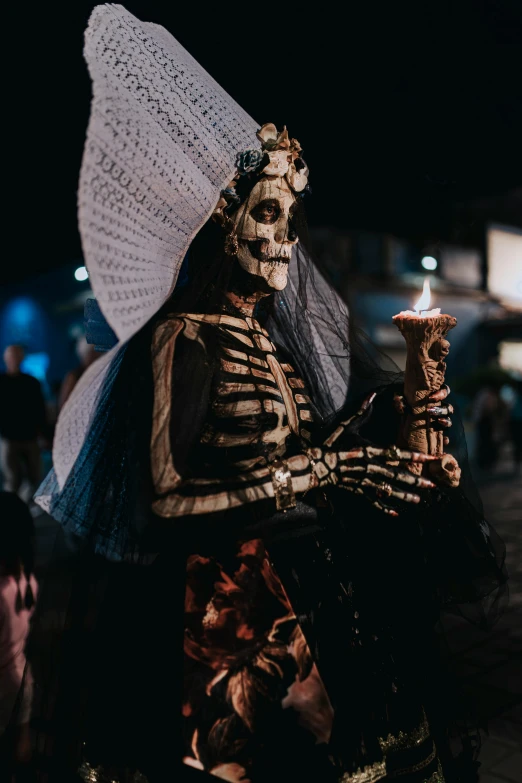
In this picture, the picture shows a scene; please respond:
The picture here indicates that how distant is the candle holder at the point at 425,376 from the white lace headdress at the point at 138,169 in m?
0.65

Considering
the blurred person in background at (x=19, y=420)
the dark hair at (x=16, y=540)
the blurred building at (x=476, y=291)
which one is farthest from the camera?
the blurred building at (x=476, y=291)

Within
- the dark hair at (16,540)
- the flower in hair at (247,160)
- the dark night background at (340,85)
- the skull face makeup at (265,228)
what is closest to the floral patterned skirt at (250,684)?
the skull face makeup at (265,228)

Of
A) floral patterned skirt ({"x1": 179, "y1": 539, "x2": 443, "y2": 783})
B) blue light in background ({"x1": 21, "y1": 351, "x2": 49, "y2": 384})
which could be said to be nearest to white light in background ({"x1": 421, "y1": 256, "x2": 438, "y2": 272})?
floral patterned skirt ({"x1": 179, "y1": 539, "x2": 443, "y2": 783})

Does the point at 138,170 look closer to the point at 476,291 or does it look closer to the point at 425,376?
the point at 425,376

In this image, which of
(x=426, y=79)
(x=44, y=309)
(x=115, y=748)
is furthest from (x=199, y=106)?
(x=44, y=309)

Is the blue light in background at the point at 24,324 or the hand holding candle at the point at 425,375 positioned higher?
the blue light in background at the point at 24,324

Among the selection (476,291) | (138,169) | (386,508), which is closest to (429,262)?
(386,508)

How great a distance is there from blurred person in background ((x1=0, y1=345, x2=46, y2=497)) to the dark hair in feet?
8.86

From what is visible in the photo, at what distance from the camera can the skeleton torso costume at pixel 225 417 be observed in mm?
1550

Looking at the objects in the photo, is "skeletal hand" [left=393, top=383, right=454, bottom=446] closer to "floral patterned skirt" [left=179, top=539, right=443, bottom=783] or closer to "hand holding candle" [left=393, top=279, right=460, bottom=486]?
"hand holding candle" [left=393, top=279, right=460, bottom=486]

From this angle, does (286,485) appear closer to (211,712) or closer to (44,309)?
(211,712)

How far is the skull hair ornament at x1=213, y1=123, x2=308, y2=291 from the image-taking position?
1810 mm

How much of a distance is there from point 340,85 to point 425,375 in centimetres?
228

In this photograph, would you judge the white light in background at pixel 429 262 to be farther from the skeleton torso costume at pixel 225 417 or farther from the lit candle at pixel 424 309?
the skeleton torso costume at pixel 225 417
